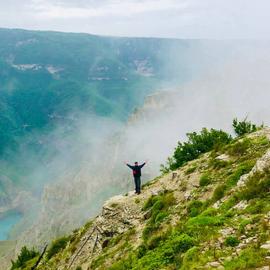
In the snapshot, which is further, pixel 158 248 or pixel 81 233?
pixel 81 233

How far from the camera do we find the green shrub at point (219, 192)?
1110 inches

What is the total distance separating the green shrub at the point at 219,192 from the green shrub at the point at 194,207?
1139mm

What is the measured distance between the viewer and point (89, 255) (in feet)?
121

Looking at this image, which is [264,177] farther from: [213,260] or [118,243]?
[118,243]

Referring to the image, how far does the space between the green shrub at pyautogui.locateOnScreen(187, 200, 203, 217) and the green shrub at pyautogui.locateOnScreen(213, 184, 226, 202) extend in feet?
3.74

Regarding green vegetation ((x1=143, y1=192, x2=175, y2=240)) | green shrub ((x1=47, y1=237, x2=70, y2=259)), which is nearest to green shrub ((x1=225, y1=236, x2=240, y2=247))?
green vegetation ((x1=143, y1=192, x2=175, y2=240))

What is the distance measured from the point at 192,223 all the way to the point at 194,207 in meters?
6.16

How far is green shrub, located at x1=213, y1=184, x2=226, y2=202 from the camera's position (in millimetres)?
28183

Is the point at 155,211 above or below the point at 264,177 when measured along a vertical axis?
below

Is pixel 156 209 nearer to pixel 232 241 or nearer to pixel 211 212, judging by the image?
pixel 211 212

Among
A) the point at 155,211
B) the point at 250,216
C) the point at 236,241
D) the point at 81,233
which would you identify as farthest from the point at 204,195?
the point at 81,233

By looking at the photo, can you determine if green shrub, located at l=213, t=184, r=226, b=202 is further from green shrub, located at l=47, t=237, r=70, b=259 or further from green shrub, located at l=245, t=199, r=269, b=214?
green shrub, located at l=47, t=237, r=70, b=259

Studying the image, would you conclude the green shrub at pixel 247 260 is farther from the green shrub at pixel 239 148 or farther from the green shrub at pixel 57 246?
the green shrub at pixel 57 246

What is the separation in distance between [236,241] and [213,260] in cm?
161
